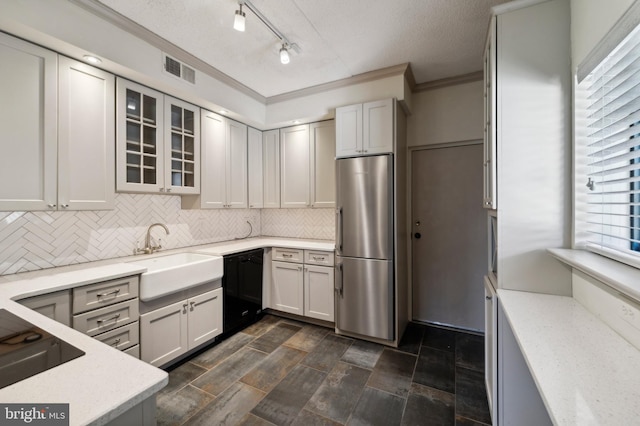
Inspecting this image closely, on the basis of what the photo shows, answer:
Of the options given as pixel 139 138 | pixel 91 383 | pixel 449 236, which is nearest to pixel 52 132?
pixel 139 138

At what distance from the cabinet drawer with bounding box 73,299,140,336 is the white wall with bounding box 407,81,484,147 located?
3.17m

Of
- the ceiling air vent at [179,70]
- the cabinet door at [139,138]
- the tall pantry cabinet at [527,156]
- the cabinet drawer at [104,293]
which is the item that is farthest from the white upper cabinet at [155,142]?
the tall pantry cabinet at [527,156]

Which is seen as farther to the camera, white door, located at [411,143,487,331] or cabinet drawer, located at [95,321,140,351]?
white door, located at [411,143,487,331]

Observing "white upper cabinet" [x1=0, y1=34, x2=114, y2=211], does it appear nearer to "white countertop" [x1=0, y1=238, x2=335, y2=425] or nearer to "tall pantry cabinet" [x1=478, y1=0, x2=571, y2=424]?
"white countertop" [x1=0, y1=238, x2=335, y2=425]

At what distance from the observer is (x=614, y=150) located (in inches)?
48.4

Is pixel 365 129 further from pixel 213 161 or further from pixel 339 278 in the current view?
pixel 213 161

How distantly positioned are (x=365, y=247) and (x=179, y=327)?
185 centimetres

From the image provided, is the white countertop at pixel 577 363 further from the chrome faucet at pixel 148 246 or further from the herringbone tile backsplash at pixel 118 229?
the chrome faucet at pixel 148 246

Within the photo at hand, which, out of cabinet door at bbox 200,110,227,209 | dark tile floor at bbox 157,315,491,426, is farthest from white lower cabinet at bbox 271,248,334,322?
cabinet door at bbox 200,110,227,209

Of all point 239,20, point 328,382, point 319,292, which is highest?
point 239,20

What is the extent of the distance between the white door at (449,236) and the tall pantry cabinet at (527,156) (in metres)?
1.55

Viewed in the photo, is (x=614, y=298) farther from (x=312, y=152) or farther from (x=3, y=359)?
(x=312, y=152)

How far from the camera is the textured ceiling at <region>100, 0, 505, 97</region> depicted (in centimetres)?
195

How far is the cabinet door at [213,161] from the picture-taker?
3.01 meters
